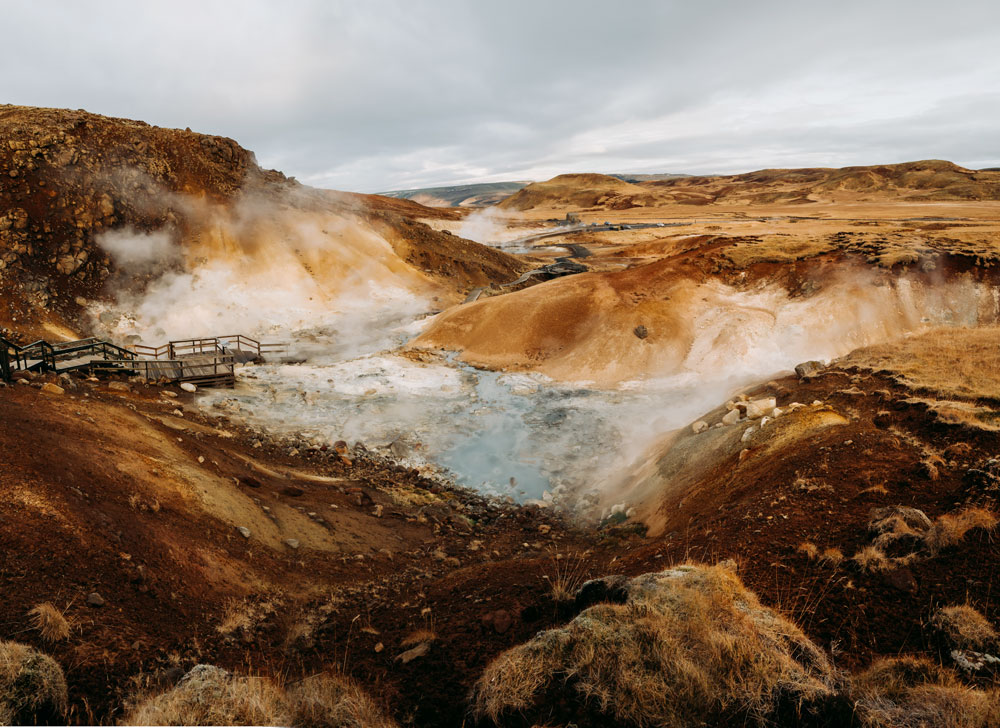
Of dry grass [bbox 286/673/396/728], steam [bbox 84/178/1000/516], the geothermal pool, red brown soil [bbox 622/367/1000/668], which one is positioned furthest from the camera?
steam [bbox 84/178/1000/516]

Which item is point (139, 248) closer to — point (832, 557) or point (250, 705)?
point (250, 705)

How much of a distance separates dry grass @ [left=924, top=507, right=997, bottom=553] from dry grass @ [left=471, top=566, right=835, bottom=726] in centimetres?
218

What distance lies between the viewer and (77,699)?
4.14 metres

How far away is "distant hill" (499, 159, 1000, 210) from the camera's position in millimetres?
107312

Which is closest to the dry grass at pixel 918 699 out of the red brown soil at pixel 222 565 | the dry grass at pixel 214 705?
the red brown soil at pixel 222 565

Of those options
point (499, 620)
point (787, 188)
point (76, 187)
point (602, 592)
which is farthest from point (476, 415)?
point (787, 188)

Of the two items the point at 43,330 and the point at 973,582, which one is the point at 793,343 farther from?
the point at 43,330

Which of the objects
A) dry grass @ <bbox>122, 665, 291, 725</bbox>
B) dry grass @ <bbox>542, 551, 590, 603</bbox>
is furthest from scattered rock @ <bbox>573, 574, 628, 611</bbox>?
dry grass @ <bbox>122, 665, 291, 725</bbox>

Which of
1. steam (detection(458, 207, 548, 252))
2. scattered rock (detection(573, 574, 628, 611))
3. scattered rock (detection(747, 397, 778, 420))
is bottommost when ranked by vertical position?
scattered rock (detection(573, 574, 628, 611))

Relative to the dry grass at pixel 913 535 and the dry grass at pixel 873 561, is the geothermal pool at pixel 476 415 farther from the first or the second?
the dry grass at pixel 873 561

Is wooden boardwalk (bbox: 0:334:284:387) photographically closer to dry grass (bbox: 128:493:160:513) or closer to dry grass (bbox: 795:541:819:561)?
dry grass (bbox: 128:493:160:513)

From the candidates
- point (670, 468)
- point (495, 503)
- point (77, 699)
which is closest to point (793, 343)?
point (670, 468)

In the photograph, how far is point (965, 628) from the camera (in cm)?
431

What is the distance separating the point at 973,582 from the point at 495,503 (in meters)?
9.47
